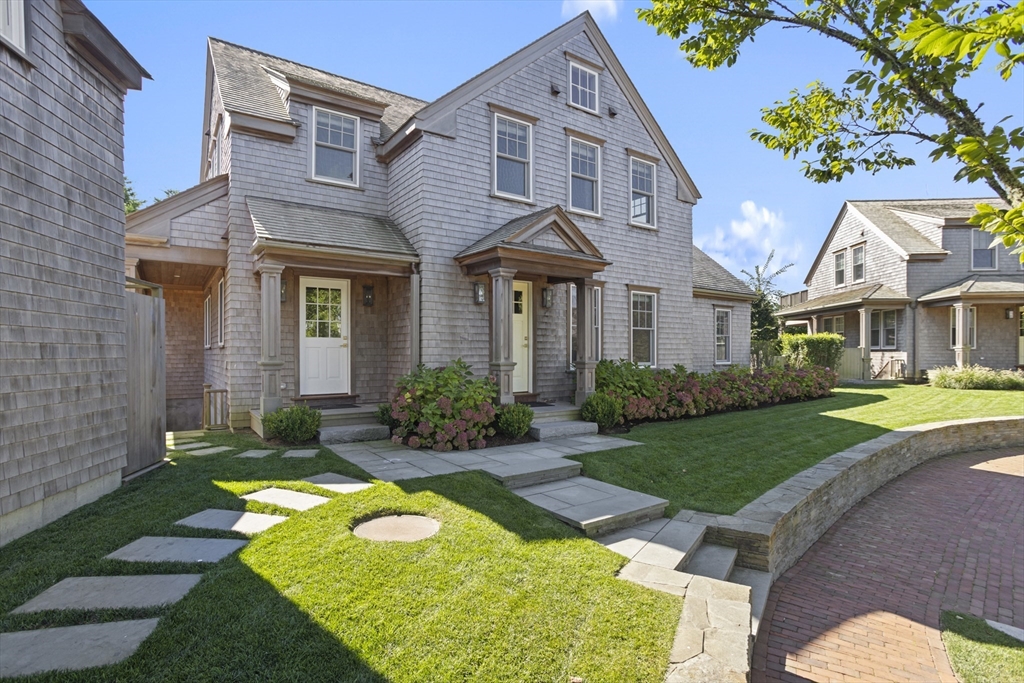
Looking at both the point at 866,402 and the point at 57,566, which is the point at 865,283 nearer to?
the point at 866,402

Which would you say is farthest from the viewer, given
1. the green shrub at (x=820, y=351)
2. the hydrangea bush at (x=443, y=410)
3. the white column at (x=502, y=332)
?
the green shrub at (x=820, y=351)

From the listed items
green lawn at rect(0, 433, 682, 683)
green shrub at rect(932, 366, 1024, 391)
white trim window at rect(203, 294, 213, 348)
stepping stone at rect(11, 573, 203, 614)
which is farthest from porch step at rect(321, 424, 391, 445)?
green shrub at rect(932, 366, 1024, 391)

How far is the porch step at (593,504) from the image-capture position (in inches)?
183

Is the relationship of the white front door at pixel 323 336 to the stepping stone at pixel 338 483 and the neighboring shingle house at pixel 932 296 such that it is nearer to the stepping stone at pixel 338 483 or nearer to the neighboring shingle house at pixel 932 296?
→ the stepping stone at pixel 338 483

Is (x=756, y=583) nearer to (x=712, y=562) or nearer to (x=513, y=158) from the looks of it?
(x=712, y=562)

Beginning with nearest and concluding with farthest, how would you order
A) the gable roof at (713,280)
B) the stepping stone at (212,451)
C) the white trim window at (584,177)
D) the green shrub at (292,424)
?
1. the stepping stone at (212,451)
2. the green shrub at (292,424)
3. the white trim window at (584,177)
4. the gable roof at (713,280)

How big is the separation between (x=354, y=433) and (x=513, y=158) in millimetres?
6135

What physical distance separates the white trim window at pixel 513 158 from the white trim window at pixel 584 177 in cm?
116

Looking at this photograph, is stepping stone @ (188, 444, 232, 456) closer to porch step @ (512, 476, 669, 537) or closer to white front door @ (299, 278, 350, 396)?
white front door @ (299, 278, 350, 396)

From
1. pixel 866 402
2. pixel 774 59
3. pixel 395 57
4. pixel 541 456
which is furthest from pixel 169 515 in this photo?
pixel 866 402

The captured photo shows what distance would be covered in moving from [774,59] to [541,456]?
6.56 metres

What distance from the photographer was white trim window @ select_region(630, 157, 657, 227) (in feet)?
40.7

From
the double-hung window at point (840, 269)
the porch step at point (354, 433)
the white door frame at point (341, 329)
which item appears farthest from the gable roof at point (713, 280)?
the porch step at point (354, 433)

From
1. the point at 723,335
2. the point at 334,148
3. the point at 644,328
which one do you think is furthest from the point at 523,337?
the point at 723,335
